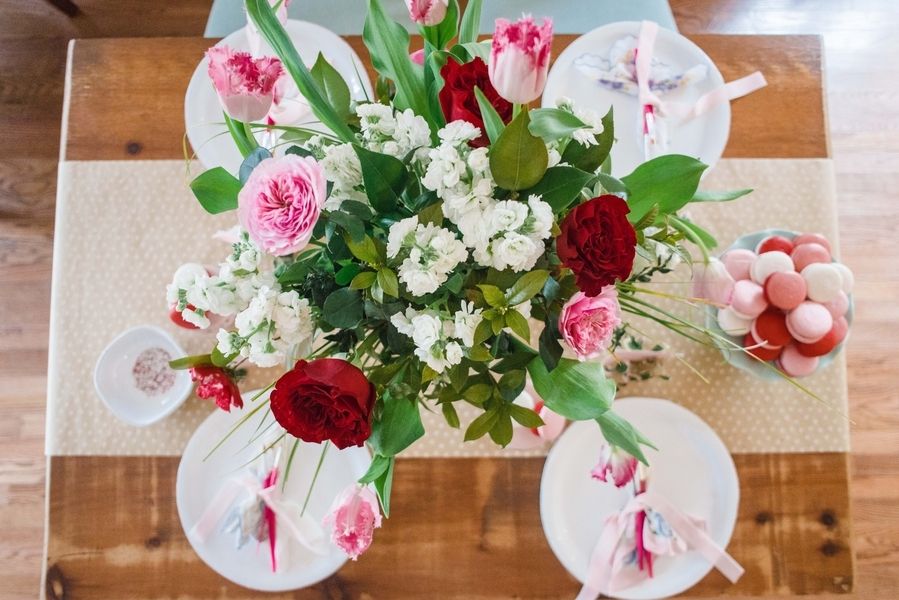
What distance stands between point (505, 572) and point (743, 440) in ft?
1.23

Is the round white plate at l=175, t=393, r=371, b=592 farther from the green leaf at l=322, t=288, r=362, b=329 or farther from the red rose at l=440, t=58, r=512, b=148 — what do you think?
the red rose at l=440, t=58, r=512, b=148

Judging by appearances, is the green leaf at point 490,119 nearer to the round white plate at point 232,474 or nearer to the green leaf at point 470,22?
the green leaf at point 470,22

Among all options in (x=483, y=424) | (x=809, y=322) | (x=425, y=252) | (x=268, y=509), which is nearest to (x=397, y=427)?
(x=483, y=424)

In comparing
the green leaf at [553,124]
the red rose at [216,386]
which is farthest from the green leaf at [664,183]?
the red rose at [216,386]

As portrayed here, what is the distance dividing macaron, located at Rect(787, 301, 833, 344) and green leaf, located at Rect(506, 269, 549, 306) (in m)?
0.44

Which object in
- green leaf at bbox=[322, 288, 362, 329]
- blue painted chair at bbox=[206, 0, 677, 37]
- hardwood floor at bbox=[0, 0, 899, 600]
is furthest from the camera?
hardwood floor at bbox=[0, 0, 899, 600]

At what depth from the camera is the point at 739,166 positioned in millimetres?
988

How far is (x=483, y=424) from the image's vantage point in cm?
61

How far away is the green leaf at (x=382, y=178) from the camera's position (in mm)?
512

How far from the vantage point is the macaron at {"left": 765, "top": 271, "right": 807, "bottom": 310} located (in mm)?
793

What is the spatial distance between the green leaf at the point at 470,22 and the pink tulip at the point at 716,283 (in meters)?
0.36

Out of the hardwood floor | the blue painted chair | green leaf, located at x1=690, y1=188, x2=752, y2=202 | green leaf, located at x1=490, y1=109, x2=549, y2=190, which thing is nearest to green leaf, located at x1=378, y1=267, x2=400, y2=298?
green leaf, located at x1=490, y1=109, x2=549, y2=190

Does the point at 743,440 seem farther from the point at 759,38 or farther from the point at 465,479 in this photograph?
the point at 759,38

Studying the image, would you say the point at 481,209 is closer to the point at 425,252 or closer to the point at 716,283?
the point at 425,252
